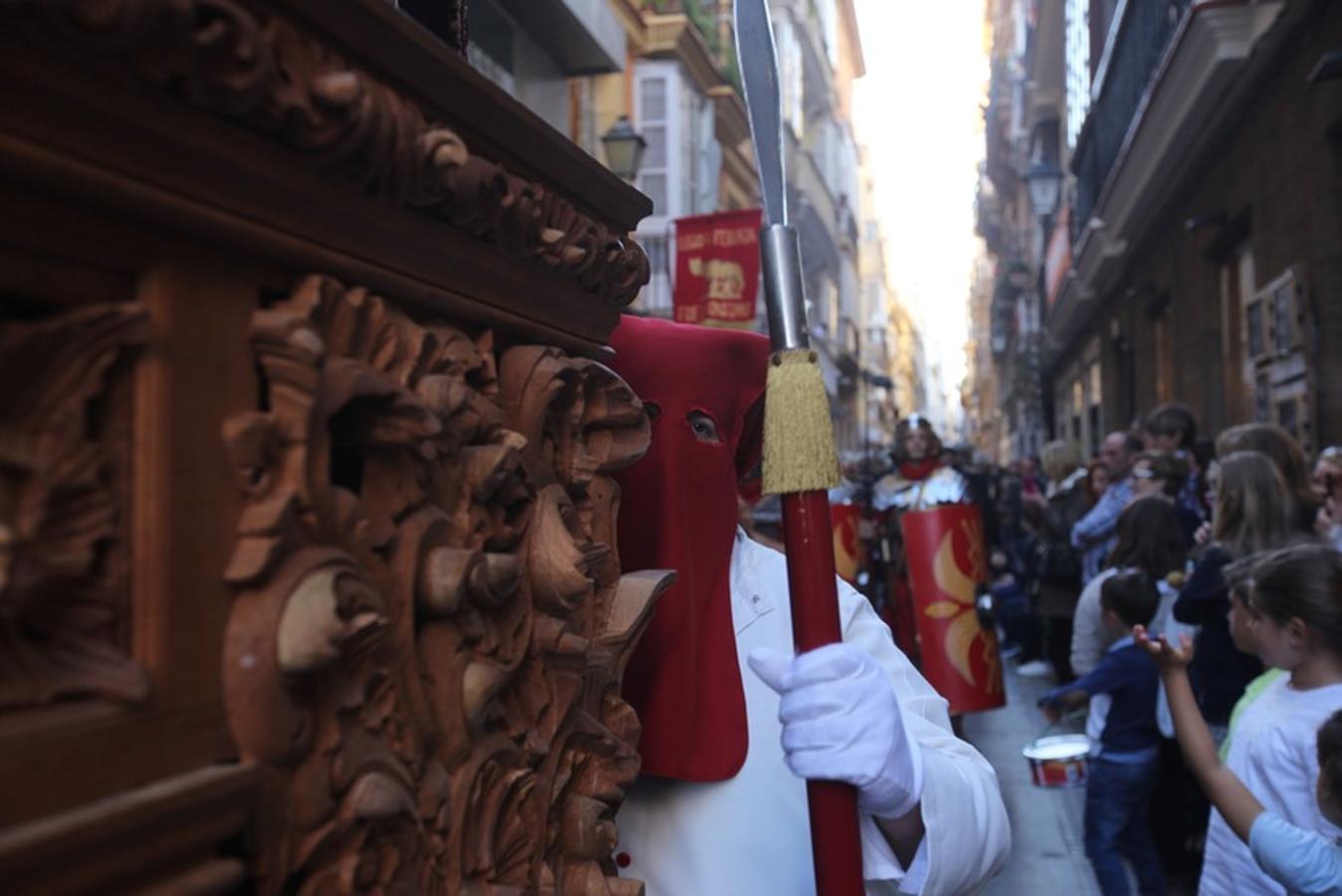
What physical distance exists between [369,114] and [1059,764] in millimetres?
3631

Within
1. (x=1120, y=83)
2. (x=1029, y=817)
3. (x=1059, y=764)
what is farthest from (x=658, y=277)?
(x=1059, y=764)

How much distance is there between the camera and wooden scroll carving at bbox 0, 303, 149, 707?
0.63 meters

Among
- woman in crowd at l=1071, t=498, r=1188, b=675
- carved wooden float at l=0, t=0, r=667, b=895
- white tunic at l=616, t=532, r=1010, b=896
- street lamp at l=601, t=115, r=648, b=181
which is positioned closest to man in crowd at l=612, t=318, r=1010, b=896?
white tunic at l=616, t=532, r=1010, b=896

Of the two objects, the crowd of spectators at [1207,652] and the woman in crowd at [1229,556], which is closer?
the crowd of spectators at [1207,652]

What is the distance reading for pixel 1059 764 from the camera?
4.02 metres

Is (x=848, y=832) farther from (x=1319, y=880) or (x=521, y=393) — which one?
(x=1319, y=880)

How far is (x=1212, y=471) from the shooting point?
579 centimetres

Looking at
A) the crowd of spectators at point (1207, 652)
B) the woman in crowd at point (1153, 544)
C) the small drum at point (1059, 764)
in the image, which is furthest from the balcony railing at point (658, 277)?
the small drum at point (1059, 764)

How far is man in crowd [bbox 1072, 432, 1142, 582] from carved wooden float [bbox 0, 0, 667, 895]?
629 centimetres

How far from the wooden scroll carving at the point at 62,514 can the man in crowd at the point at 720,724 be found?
3.01 feet

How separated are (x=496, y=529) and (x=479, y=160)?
286 millimetres

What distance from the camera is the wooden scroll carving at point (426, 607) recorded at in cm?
77

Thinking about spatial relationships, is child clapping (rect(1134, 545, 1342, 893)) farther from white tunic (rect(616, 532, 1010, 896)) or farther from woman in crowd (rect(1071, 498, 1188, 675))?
woman in crowd (rect(1071, 498, 1188, 675))

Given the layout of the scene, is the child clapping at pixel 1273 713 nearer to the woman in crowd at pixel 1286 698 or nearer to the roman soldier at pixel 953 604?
the woman in crowd at pixel 1286 698
